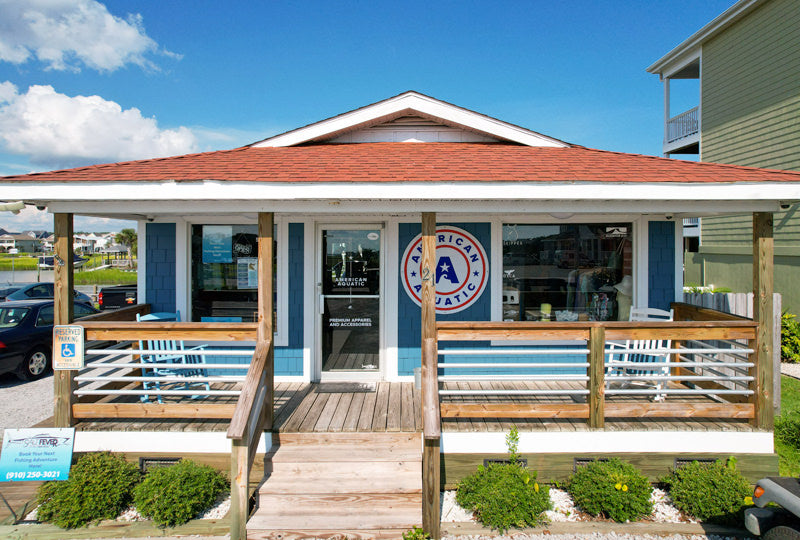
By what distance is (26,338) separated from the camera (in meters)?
8.14

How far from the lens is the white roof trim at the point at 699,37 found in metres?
12.4

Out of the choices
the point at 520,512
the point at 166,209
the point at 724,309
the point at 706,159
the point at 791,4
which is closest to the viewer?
the point at 520,512

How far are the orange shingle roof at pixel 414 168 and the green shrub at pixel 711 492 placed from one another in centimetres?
268

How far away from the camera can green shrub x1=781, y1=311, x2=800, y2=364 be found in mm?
9062

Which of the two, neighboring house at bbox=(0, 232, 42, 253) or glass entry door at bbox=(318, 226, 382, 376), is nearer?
glass entry door at bbox=(318, 226, 382, 376)

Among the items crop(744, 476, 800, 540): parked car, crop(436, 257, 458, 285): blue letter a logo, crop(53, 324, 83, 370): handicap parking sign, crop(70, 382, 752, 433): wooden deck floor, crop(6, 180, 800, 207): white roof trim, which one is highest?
crop(6, 180, 800, 207): white roof trim

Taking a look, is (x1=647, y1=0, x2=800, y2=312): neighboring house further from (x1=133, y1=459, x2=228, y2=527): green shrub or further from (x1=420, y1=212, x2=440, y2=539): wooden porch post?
(x1=133, y1=459, x2=228, y2=527): green shrub

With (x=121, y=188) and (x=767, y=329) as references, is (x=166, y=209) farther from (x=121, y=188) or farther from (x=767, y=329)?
(x=767, y=329)

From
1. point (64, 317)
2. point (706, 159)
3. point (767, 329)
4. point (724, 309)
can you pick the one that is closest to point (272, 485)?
point (64, 317)

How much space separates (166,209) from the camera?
461cm

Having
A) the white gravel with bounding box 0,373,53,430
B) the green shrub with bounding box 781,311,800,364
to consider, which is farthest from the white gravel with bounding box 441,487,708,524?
the green shrub with bounding box 781,311,800,364

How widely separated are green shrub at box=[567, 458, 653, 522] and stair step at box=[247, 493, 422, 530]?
4.86 ft

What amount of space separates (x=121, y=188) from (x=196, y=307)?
229 cm

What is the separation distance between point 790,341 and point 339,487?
32.3ft
